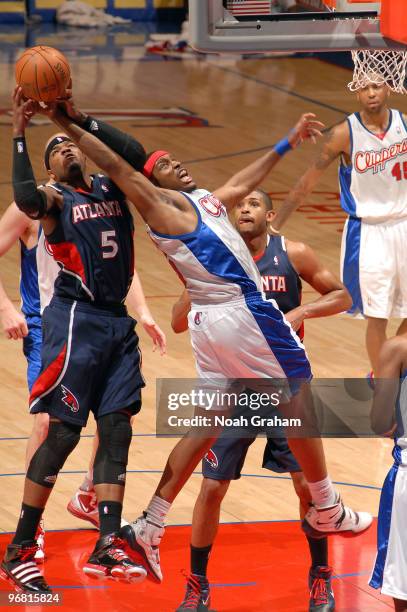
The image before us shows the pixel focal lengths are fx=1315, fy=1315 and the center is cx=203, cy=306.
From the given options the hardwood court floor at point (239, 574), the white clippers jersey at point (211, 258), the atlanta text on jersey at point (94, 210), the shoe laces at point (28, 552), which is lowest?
the hardwood court floor at point (239, 574)

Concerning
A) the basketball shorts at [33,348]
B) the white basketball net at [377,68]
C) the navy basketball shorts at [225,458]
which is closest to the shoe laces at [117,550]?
the navy basketball shorts at [225,458]

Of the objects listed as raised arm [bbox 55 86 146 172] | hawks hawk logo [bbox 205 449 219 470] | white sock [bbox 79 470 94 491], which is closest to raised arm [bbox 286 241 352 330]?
hawks hawk logo [bbox 205 449 219 470]

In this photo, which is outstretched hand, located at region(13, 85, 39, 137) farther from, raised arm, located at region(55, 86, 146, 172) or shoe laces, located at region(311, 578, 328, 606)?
shoe laces, located at region(311, 578, 328, 606)

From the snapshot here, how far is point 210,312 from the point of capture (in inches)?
242

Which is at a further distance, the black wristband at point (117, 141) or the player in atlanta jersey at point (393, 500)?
the black wristband at point (117, 141)

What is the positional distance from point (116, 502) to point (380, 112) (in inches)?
166

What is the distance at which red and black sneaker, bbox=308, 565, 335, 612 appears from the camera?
20.7ft

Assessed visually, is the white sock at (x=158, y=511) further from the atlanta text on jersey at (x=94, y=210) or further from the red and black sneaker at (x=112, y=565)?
the atlanta text on jersey at (x=94, y=210)

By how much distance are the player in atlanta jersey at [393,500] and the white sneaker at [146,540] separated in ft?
3.32

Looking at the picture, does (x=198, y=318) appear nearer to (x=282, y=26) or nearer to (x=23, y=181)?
(x=23, y=181)

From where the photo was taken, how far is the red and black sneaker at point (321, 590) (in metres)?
6.31

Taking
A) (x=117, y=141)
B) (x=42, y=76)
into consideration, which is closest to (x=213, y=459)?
(x=117, y=141)

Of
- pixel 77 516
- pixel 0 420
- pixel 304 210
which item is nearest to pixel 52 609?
pixel 77 516

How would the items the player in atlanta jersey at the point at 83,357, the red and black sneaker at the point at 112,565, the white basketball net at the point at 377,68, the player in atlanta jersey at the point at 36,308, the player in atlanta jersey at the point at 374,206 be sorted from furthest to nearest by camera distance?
the player in atlanta jersey at the point at 374,206
the white basketball net at the point at 377,68
the player in atlanta jersey at the point at 36,308
the player in atlanta jersey at the point at 83,357
the red and black sneaker at the point at 112,565
